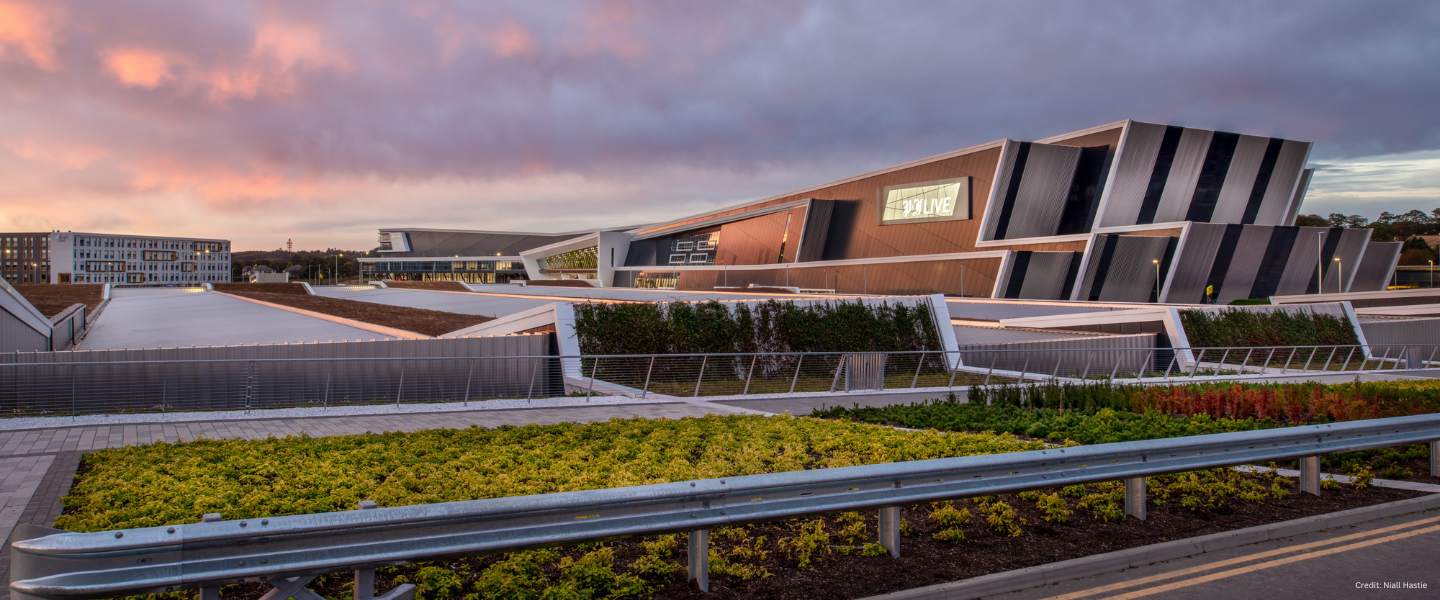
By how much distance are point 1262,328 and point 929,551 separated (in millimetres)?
31255

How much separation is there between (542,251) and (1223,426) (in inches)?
4041

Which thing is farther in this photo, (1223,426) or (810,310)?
(810,310)

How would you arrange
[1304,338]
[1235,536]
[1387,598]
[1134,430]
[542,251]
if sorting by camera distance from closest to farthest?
[1387,598] → [1235,536] → [1134,430] → [1304,338] → [542,251]

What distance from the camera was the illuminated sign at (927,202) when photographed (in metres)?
53.1

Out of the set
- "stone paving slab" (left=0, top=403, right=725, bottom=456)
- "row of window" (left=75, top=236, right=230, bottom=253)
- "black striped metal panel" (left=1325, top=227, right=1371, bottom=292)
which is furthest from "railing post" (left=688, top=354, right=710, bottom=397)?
"row of window" (left=75, top=236, right=230, bottom=253)

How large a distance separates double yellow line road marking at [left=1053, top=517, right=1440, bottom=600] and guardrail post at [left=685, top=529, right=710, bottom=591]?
2.12 m

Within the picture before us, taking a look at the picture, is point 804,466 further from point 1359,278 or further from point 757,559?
point 1359,278

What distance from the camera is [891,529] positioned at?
542cm

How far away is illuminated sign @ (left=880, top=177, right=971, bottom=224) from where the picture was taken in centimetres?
5312

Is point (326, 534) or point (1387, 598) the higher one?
point (326, 534)

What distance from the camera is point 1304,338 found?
30281 millimetres

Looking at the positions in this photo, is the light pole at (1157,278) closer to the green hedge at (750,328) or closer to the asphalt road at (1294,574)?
the green hedge at (750,328)

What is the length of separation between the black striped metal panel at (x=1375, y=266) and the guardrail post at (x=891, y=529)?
214 ft

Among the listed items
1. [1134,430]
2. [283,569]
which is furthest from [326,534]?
[1134,430]
